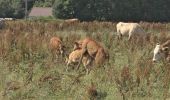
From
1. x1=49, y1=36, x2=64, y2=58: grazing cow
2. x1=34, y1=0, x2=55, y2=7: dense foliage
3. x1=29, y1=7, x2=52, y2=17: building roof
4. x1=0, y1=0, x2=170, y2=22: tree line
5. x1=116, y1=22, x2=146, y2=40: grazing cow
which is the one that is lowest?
x1=29, y1=7, x2=52, y2=17: building roof

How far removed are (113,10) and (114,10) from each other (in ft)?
0.45

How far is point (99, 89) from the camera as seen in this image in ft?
28.1

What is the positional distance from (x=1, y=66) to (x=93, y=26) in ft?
51.1

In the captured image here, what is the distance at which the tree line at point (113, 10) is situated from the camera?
52469 millimetres

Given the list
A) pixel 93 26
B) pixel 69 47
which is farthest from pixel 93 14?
pixel 69 47

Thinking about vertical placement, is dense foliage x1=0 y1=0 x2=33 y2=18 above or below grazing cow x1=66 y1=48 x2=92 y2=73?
below

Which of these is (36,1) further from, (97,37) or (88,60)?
(88,60)

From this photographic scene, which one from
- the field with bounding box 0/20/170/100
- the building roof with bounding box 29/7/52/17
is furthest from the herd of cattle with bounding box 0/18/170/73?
the building roof with bounding box 29/7/52/17

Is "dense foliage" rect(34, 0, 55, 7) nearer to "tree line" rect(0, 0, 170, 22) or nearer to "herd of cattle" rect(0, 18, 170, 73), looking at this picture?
"tree line" rect(0, 0, 170, 22)

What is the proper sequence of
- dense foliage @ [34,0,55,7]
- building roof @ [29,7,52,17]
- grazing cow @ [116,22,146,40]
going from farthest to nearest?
dense foliage @ [34,0,55,7], building roof @ [29,7,52,17], grazing cow @ [116,22,146,40]

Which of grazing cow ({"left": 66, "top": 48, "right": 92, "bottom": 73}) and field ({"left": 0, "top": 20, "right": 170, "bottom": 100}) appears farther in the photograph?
grazing cow ({"left": 66, "top": 48, "right": 92, "bottom": 73})

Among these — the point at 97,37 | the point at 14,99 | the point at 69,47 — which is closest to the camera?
the point at 14,99

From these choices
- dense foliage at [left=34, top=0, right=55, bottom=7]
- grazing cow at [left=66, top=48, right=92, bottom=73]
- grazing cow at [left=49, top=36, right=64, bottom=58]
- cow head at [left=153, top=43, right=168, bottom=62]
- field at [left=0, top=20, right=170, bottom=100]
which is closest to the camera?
field at [left=0, top=20, right=170, bottom=100]

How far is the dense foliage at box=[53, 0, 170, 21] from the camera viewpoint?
5250 centimetres
